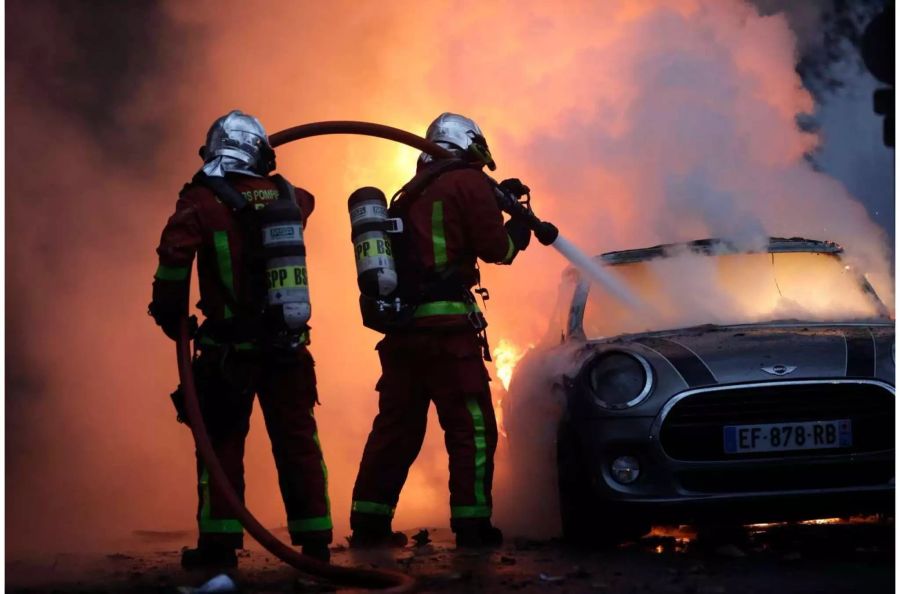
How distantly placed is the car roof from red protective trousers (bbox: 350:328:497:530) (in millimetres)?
1003

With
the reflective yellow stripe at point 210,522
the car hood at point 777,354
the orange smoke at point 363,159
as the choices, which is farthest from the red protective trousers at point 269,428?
the orange smoke at point 363,159

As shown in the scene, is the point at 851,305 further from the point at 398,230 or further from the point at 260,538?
the point at 260,538

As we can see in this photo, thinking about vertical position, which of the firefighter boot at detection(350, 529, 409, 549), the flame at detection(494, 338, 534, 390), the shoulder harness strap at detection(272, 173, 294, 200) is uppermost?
the shoulder harness strap at detection(272, 173, 294, 200)

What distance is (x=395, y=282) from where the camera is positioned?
6.99 meters

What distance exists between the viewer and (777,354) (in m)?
6.27

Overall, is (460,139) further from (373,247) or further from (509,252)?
(373,247)

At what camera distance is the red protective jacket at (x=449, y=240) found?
23.0ft

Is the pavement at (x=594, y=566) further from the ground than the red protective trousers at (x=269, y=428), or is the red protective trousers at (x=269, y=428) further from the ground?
the red protective trousers at (x=269, y=428)

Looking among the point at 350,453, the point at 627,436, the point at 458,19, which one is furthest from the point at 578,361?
the point at 458,19

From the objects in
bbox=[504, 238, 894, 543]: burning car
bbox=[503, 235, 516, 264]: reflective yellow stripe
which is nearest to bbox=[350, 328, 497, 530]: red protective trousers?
bbox=[503, 235, 516, 264]: reflective yellow stripe

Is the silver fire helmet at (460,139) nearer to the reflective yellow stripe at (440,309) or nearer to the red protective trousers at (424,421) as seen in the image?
the reflective yellow stripe at (440,309)

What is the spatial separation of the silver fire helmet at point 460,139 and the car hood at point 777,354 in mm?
1290

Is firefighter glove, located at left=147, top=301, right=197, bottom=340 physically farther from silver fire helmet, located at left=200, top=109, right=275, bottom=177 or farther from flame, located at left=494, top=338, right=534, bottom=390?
flame, located at left=494, top=338, right=534, bottom=390

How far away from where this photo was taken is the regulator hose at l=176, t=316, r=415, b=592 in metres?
5.66
